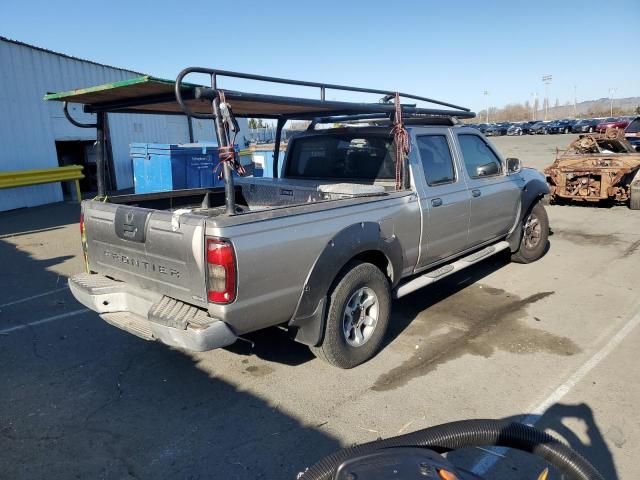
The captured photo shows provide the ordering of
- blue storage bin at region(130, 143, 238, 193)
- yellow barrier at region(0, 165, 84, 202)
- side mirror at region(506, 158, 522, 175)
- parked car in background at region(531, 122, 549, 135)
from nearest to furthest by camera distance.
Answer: side mirror at region(506, 158, 522, 175) < blue storage bin at region(130, 143, 238, 193) < yellow barrier at region(0, 165, 84, 202) < parked car in background at region(531, 122, 549, 135)

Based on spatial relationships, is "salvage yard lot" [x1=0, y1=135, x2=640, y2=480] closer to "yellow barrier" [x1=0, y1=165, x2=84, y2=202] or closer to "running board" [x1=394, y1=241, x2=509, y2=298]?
"running board" [x1=394, y1=241, x2=509, y2=298]

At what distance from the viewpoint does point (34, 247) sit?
27.4 feet

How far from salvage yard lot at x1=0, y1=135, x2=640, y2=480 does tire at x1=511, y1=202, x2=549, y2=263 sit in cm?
102

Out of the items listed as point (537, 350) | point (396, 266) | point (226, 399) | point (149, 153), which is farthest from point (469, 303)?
point (149, 153)

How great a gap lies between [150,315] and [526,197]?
4974mm

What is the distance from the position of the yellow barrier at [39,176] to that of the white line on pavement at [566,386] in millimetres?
13405

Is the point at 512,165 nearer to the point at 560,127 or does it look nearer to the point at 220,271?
the point at 220,271

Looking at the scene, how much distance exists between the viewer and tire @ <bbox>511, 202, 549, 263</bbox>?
6547 millimetres

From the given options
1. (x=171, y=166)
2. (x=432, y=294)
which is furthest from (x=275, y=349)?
(x=171, y=166)

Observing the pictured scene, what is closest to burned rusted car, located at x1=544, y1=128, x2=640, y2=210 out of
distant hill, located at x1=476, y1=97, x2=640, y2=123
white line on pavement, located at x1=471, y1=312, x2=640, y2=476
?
white line on pavement, located at x1=471, y1=312, x2=640, y2=476

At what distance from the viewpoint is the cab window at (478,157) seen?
523 cm

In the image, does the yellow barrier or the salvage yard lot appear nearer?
the salvage yard lot

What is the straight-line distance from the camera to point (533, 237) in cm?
676

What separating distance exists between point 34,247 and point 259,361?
20.7 ft
